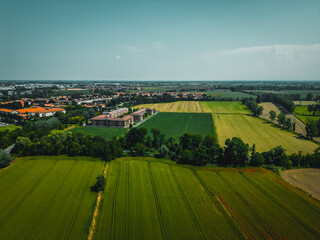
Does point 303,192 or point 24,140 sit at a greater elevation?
point 24,140

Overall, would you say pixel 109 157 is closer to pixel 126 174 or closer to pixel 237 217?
pixel 126 174

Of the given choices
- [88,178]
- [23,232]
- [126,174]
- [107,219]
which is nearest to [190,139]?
[126,174]

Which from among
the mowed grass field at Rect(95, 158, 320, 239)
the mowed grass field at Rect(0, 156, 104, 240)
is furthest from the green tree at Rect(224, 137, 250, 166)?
the mowed grass field at Rect(0, 156, 104, 240)

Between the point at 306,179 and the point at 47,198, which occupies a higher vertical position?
the point at 306,179

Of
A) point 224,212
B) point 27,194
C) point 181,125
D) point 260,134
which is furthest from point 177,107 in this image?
point 27,194

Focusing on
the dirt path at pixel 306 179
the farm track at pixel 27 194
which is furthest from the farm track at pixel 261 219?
the farm track at pixel 27 194

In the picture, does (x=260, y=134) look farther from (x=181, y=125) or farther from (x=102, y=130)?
(x=102, y=130)

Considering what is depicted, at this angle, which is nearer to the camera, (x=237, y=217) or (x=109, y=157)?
(x=237, y=217)
